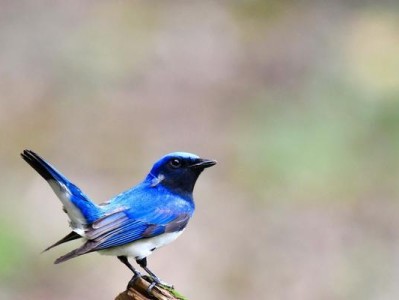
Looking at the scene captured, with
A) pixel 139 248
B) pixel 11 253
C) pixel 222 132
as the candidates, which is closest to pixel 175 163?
pixel 139 248

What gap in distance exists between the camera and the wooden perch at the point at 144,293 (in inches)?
143

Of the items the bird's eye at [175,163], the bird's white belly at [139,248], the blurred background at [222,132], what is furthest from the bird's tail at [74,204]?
the blurred background at [222,132]

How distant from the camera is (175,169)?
423cm

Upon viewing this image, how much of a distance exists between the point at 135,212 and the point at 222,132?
6.77m

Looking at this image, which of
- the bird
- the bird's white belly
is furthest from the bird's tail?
the bird's white belly

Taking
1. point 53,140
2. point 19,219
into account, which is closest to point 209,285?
point 19,219

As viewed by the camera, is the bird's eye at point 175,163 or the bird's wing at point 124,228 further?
the bird's eye at point 175,163

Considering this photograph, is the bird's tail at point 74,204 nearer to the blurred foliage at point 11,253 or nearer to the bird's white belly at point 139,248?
the bird's white belly at point 139,248

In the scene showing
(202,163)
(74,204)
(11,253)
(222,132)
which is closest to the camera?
(74,204)

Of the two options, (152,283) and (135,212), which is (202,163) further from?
(152,283)

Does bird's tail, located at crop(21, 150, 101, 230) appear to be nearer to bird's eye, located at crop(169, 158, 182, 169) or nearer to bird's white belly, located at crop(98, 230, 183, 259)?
bird's white belly, located at crop(98, 230, 183, 259)

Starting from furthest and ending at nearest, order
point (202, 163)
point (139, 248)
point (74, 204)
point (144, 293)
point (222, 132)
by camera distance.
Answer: point (222, 132) < point (202, 163) < point (139, 248) < point (74, 204) < point (144, 293)

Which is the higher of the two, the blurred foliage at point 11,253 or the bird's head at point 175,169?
the blurred foliage at point 11,253

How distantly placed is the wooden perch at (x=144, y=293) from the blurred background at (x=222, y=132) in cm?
420
